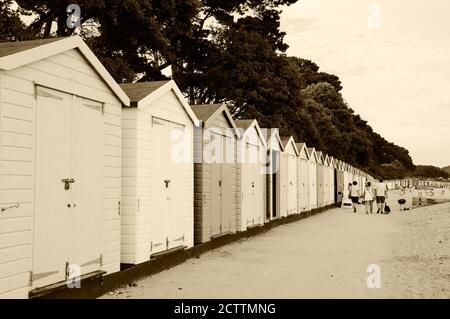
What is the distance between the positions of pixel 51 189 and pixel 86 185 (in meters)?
0.81

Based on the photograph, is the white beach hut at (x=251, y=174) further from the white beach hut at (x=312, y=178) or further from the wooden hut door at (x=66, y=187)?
the white beach hut at (x=312, y=178)

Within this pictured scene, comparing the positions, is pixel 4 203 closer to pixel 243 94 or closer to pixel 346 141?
pixel 243 94

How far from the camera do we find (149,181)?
915 centimetres

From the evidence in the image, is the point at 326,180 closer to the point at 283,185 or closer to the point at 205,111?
the point at 283,185

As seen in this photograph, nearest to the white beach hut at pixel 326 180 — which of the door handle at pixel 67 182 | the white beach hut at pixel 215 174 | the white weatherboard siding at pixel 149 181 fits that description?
the white beach hut at pixel 215 174

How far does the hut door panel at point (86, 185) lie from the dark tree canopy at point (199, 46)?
36.7 ft

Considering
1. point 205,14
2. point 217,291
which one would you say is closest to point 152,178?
point 217,291

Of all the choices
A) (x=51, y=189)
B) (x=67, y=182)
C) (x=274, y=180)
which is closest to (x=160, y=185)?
(x=67, y=182)

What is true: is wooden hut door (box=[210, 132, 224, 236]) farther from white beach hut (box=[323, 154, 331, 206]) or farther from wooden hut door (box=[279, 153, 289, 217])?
white beach hut (box=[323, 154, 331, 206])

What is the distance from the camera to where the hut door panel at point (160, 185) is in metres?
9.38

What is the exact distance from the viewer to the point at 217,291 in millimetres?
7738

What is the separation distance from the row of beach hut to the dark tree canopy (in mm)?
9270
